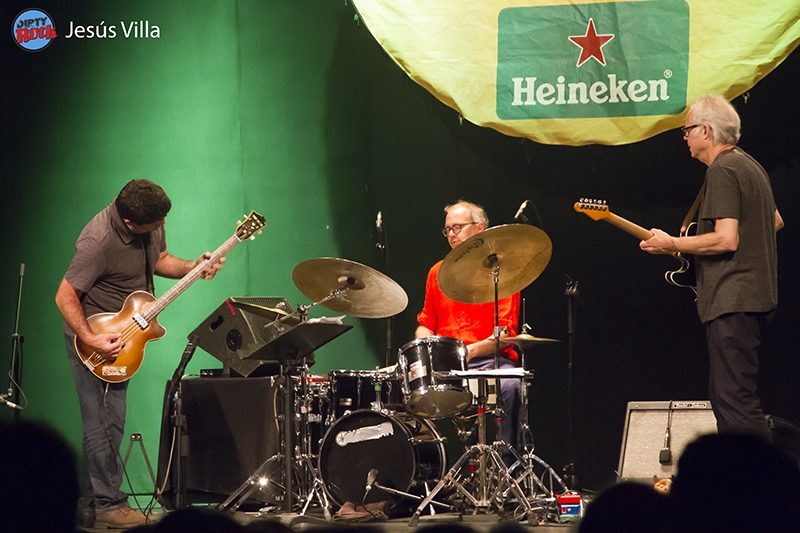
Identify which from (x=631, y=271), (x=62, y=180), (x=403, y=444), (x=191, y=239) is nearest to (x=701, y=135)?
(x=631, y=271)

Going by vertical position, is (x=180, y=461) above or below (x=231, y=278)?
below

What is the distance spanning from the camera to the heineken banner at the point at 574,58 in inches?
203

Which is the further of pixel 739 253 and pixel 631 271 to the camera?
pixel 631 271

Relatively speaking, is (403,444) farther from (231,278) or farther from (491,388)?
(231,278)

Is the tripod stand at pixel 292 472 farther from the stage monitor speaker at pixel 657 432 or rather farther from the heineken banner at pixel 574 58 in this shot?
the heineken banner at pixel 574 58

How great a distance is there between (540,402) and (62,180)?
355 cm

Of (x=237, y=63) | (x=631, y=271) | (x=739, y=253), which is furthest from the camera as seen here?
(x=237, y=63)

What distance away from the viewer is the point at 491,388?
5.00 metres

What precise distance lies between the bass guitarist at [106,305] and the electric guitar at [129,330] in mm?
36

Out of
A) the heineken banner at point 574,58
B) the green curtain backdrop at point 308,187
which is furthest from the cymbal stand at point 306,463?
the heineken banner at point 574,58

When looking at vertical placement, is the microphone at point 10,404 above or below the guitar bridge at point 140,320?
below

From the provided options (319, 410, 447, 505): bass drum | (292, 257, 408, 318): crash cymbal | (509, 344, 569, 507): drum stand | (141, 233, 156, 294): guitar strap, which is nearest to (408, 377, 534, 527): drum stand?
(509, 344, 569, 507): drum stand

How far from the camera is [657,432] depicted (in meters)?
5.20

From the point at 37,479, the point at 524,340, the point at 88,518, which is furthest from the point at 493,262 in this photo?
the point at 37,479
